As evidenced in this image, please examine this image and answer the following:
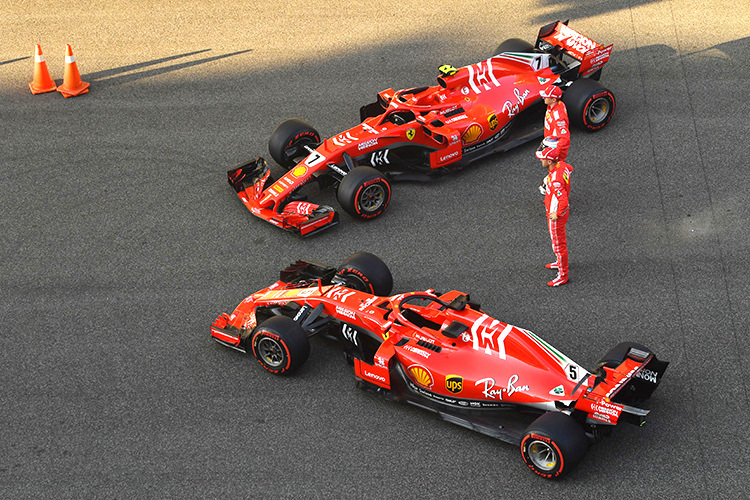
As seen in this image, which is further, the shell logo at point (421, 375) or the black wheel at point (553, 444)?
the shell logo at point (421, 375)

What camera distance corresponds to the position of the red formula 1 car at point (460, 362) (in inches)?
283

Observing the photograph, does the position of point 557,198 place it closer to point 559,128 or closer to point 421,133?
point 559,128

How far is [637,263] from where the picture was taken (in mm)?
9703

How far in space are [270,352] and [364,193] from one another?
277 cm

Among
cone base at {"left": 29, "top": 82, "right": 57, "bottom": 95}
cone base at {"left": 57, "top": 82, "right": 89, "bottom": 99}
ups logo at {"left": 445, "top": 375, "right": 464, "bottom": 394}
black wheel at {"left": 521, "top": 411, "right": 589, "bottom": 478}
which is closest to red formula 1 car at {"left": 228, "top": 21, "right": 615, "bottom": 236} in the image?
ups logo at {"left": 445, "top": 375, "right": 464, "bottom": 394}

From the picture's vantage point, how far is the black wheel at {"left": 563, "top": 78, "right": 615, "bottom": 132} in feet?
37.9

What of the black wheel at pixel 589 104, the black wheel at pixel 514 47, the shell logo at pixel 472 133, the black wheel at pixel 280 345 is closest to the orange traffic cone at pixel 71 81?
the shell logo at pixel 472 133

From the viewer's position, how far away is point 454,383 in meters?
7.75

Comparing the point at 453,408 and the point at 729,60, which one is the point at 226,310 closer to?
the point at 453,408

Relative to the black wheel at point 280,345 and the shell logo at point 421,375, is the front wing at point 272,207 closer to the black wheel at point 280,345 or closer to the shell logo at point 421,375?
the black wheel at point 280,345

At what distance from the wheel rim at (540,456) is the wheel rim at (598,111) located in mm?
5866

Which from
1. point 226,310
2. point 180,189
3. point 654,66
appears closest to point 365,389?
point 226,310

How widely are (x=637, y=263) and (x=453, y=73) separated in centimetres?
359

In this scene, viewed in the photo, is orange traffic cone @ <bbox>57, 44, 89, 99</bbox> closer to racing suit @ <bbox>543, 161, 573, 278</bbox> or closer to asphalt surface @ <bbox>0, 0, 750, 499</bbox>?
asphalt surface @ <bbox>0, 0, 750, 499</bbox>
